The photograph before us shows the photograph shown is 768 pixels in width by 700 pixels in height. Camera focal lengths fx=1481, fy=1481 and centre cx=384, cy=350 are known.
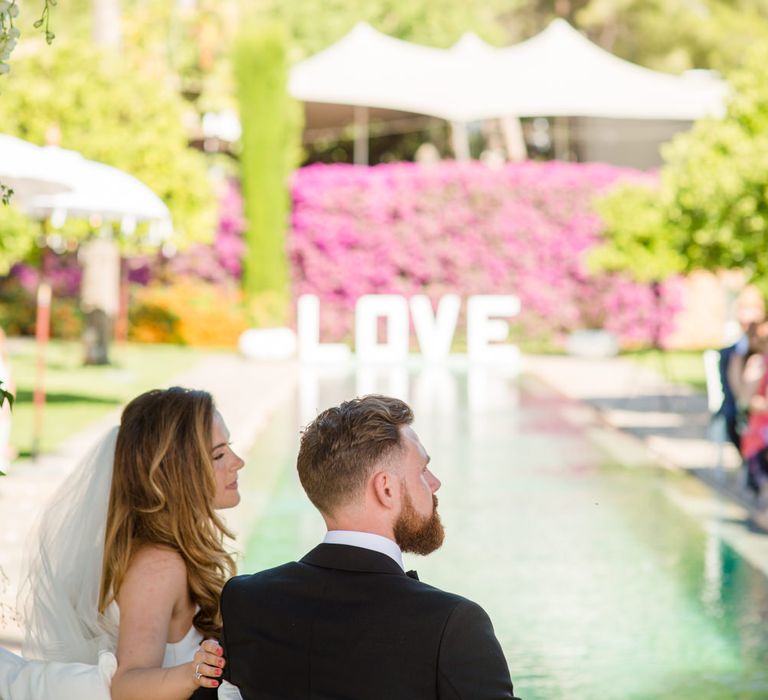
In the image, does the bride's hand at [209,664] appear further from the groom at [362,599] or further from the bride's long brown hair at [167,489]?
the bride's long brown hair at [167,489]

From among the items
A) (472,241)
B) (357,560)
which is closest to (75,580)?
(357,560)

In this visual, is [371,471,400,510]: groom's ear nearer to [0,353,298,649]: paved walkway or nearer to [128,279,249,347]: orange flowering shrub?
[0,353,298,649]: paved walkway

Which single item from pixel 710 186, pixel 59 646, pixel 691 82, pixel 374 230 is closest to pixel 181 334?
pixel 374 230

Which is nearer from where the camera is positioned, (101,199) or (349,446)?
(349,446)

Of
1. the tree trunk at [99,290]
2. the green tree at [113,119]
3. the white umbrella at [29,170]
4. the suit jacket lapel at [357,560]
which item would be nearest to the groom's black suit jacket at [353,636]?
the suit jacket lapel at [357,560]

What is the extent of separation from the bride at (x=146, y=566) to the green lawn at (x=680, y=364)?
16.6m

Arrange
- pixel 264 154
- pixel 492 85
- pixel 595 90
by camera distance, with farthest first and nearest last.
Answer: pixel 595 90, pixel 492 85, pixel 264 154

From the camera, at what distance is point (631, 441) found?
14.9 m

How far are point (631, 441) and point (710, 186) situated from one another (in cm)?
323

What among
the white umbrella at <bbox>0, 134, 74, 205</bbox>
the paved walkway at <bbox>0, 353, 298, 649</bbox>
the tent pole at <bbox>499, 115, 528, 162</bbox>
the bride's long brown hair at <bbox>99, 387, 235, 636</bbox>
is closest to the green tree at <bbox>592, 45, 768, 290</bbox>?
the paved walkway at <bbox>0, 353, 298, 649</bbox>

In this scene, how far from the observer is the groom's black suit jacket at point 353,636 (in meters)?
2.53

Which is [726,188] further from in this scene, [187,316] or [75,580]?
[187,316]

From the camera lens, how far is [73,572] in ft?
11.7

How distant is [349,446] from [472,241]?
81.7 ft
